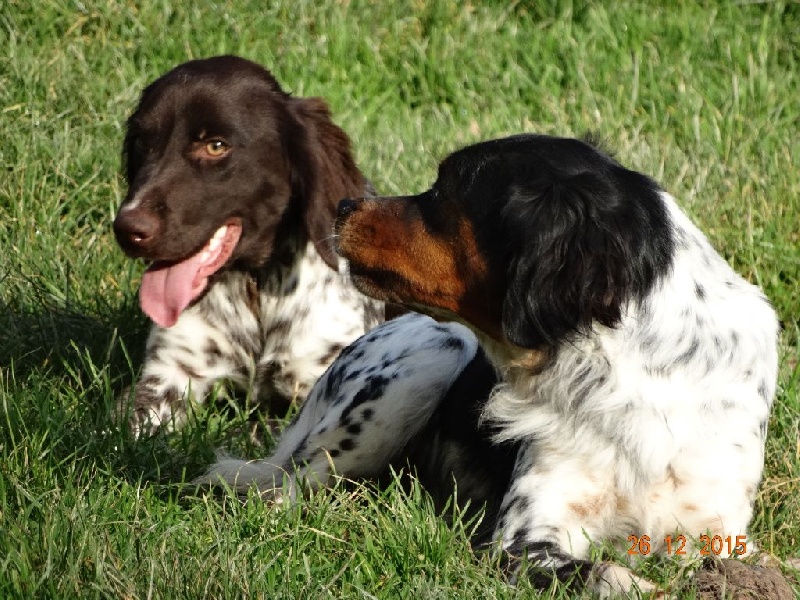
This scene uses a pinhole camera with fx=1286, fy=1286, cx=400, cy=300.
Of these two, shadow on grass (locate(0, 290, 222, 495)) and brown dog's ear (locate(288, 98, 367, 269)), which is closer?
shadow on grass (locate(0, 290, 222, 495))

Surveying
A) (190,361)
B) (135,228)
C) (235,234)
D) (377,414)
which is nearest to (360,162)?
(235,234)

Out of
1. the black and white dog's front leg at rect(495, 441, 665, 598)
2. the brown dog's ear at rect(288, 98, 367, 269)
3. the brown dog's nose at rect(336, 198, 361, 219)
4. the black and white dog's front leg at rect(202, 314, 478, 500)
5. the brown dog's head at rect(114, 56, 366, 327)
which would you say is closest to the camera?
the black and white dog's front leg at rect(495, 441, 665, 598)

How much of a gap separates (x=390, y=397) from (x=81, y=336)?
148 centimetres

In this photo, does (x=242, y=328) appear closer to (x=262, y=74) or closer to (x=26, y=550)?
(x=262, y=74)

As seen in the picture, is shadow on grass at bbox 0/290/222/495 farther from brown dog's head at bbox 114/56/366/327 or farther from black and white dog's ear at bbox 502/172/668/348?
black and white dog's ear at bbox 502/172/668/348

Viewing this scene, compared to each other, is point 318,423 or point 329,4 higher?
point 329,4

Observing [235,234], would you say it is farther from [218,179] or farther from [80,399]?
[80,399]

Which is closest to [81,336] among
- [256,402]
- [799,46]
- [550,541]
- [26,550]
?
[256,402]

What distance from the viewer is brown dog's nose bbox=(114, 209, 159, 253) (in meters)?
4.15

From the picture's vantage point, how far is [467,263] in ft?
10.3

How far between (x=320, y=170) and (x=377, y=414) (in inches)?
43.1

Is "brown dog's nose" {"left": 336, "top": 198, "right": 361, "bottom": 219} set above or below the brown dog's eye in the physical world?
above
